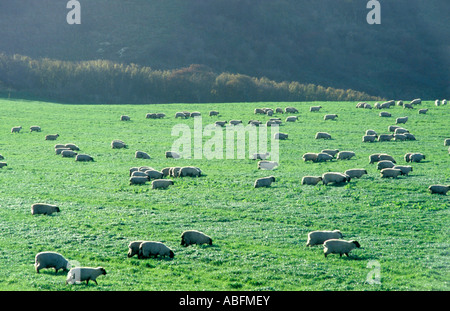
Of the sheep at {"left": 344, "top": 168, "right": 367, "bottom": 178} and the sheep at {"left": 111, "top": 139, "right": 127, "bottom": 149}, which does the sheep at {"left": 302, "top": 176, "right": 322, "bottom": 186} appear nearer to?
the sheep at {"left": 344, "top": 168, "right": 367, "bottom": 178}

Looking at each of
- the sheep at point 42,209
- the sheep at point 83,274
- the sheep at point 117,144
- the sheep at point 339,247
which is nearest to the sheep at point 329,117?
the sheep at point 117,144

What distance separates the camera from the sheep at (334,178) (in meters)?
28.3

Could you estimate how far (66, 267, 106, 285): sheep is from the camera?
48.4ft

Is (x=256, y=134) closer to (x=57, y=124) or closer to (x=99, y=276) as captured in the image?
(x=57, y=124)

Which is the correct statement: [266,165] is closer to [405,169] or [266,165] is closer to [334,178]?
[334,178]

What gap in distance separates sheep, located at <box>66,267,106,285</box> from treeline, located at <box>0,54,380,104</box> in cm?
6684

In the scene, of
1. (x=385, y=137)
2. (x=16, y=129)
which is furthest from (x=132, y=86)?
(x=385, y=137)

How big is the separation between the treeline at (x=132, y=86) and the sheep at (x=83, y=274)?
6684 cm

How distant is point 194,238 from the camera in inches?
739

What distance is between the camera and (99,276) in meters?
15.6

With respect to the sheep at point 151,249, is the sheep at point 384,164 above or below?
above

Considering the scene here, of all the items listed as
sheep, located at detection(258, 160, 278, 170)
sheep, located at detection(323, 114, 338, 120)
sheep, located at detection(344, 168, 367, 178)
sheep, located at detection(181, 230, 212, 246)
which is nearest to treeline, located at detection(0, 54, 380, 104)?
sheep, located at detection(323, 114, 338, 120)

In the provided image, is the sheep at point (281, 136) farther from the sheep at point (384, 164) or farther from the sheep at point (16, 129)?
the sheep at point (16, 129)

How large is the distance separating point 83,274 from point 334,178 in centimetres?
1641
